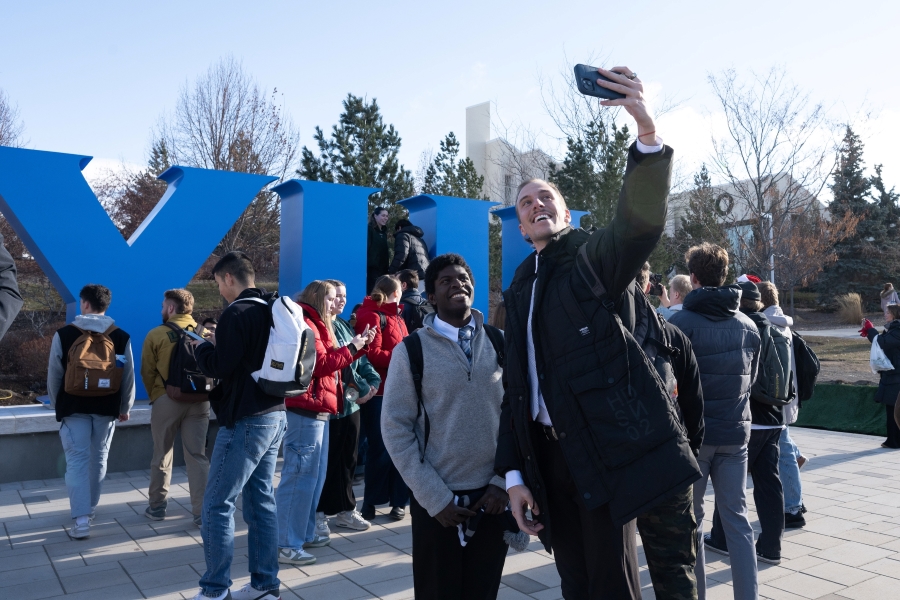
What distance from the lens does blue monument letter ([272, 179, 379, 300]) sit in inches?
336

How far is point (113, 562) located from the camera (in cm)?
472

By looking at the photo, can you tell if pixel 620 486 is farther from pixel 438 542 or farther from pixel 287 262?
pixel 287 262

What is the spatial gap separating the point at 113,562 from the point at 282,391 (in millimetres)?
2089

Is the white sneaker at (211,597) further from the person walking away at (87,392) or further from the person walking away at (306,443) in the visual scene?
the person walking away at (87,392)

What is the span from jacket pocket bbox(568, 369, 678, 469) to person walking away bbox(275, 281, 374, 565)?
284cm

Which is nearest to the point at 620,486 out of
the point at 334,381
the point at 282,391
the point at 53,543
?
the point at 282,391

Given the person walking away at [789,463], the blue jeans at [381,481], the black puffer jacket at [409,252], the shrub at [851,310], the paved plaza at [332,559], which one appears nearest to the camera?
the paved plaza at [332,559]

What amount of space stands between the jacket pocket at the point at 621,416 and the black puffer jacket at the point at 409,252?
6981 millimetres

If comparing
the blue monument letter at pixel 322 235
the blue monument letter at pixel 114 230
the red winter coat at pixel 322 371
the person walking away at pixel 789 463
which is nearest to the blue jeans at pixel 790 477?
the person walking away at pixel 789 463

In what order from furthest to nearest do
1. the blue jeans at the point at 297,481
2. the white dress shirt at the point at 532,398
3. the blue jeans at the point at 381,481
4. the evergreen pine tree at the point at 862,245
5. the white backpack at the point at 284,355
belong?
the evergreen pine tree at the point at 862,245, the blue jeans at the point at 381,481, the blue jeans at the point at 297,481, the white backpack at the point at 284,355, the white dress shirt at the point at 532,398

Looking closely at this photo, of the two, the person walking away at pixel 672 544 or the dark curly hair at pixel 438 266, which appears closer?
the person walking away at pixel 672 544

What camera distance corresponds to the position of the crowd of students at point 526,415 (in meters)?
2.09

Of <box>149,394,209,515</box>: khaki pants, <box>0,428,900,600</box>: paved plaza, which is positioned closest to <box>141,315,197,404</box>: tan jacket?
<box>149,394,209,515</box>: khaki pants

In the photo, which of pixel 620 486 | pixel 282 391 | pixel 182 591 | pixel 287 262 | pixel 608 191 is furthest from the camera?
pixel 608 191
